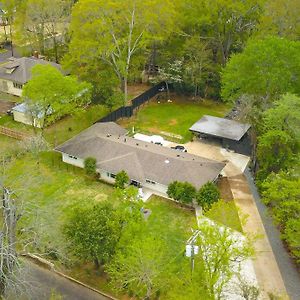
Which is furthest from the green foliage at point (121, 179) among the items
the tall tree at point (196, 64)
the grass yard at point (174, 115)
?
the tall tree at point (196, 64)

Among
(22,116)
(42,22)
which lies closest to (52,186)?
(22,116)

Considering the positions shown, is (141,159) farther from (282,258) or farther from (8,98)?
(8,98)

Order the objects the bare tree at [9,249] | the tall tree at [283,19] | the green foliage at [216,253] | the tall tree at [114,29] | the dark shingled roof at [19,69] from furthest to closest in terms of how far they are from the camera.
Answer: the dark shingled roof at [19,69]
the tall tree at [283,19]
the tall tree at [114,29]
the green foliage at [216,253]
the bare tree at [9,249]

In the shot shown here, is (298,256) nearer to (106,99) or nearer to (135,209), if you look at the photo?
(135,209)

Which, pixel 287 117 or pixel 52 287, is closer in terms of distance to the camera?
pixel 52 287

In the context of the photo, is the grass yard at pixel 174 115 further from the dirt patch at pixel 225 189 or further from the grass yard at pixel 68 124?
the dirt patch at pixel 225 189

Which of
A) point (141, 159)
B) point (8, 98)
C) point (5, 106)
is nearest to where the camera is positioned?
point (141, 159)
